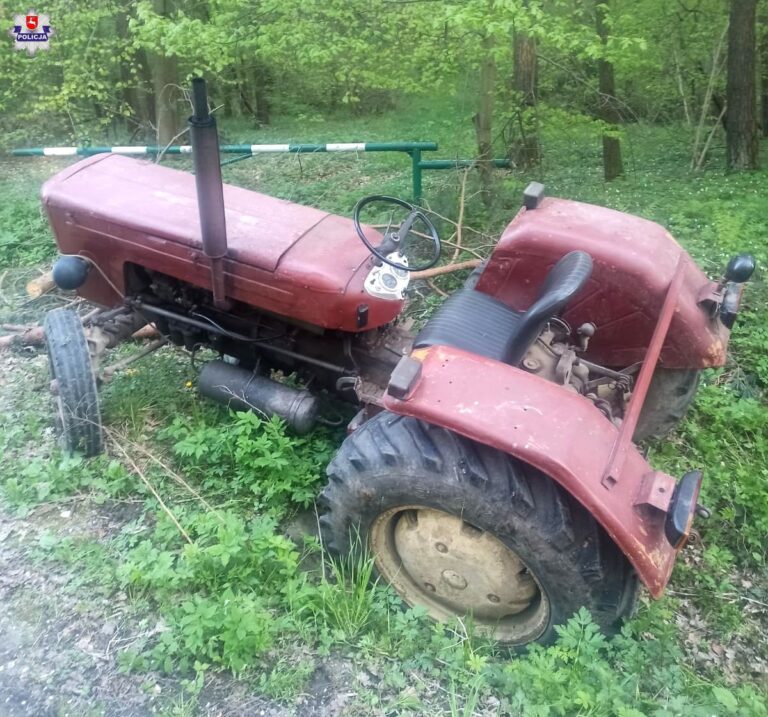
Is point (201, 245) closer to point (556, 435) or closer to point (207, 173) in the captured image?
point (207, 173)

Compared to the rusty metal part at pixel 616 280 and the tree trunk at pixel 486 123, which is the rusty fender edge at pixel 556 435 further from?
the tree trunk at pixel 486 123

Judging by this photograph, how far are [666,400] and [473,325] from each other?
2.90ft

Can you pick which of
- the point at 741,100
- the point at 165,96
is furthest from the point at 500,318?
the point at 165,96

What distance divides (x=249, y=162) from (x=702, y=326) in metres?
6.70

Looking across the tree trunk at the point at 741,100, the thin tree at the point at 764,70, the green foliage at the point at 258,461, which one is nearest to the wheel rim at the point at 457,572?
the green foliage at the point at 258,461

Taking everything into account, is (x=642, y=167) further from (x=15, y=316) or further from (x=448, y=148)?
(x=15, y=316)

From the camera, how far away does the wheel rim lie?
2088 mm

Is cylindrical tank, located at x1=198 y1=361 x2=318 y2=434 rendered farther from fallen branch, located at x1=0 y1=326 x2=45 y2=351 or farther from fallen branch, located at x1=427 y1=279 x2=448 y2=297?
fallen branch, located at x1=427 y1=279 x2=448 y2=297

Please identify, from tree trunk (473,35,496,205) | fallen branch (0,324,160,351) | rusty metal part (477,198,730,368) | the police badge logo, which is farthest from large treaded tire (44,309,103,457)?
the police badge logo

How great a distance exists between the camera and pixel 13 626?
2148mm

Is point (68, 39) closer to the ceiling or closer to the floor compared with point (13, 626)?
closer to the ceiling

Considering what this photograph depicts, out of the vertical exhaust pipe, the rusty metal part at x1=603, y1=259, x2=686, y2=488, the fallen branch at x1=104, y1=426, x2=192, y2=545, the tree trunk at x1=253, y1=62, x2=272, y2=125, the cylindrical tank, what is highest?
the vertical exhaust pipe

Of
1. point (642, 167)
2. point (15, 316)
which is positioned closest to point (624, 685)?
point (15, 316)

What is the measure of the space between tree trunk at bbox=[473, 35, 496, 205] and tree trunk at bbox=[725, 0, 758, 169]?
305 centimetres
